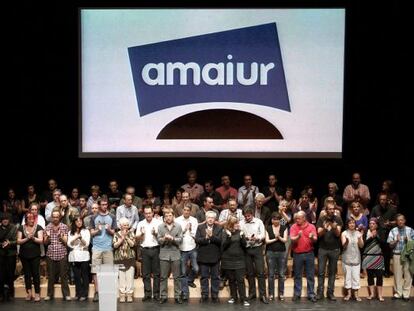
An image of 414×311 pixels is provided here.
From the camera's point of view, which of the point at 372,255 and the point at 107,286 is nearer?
the point at 107,286

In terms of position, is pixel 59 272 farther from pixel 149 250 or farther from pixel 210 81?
pixel 210 81

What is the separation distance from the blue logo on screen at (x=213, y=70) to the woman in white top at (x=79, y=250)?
2.50 m

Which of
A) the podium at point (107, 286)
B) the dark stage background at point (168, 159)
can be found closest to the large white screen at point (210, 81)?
the dark stage background at point (168, 159)

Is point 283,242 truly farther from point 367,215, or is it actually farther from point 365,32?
point 365,32

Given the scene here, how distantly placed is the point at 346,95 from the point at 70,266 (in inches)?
205

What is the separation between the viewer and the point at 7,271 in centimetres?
1019

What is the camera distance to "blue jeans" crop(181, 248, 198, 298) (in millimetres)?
10227

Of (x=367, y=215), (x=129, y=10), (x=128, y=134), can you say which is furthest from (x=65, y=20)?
(x=367, y=215)

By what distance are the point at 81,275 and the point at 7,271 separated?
1.01 m

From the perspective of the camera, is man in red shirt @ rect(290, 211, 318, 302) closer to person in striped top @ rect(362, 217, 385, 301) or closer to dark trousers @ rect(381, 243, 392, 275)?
person in striped top @ rect(362, 217, 385, 301)

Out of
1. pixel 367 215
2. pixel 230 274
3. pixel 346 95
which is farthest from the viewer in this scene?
pixel 346 95

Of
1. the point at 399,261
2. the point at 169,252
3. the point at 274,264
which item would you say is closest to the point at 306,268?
the point at 274,264

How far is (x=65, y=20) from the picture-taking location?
12.0m

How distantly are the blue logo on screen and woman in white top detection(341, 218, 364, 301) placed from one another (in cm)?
249
